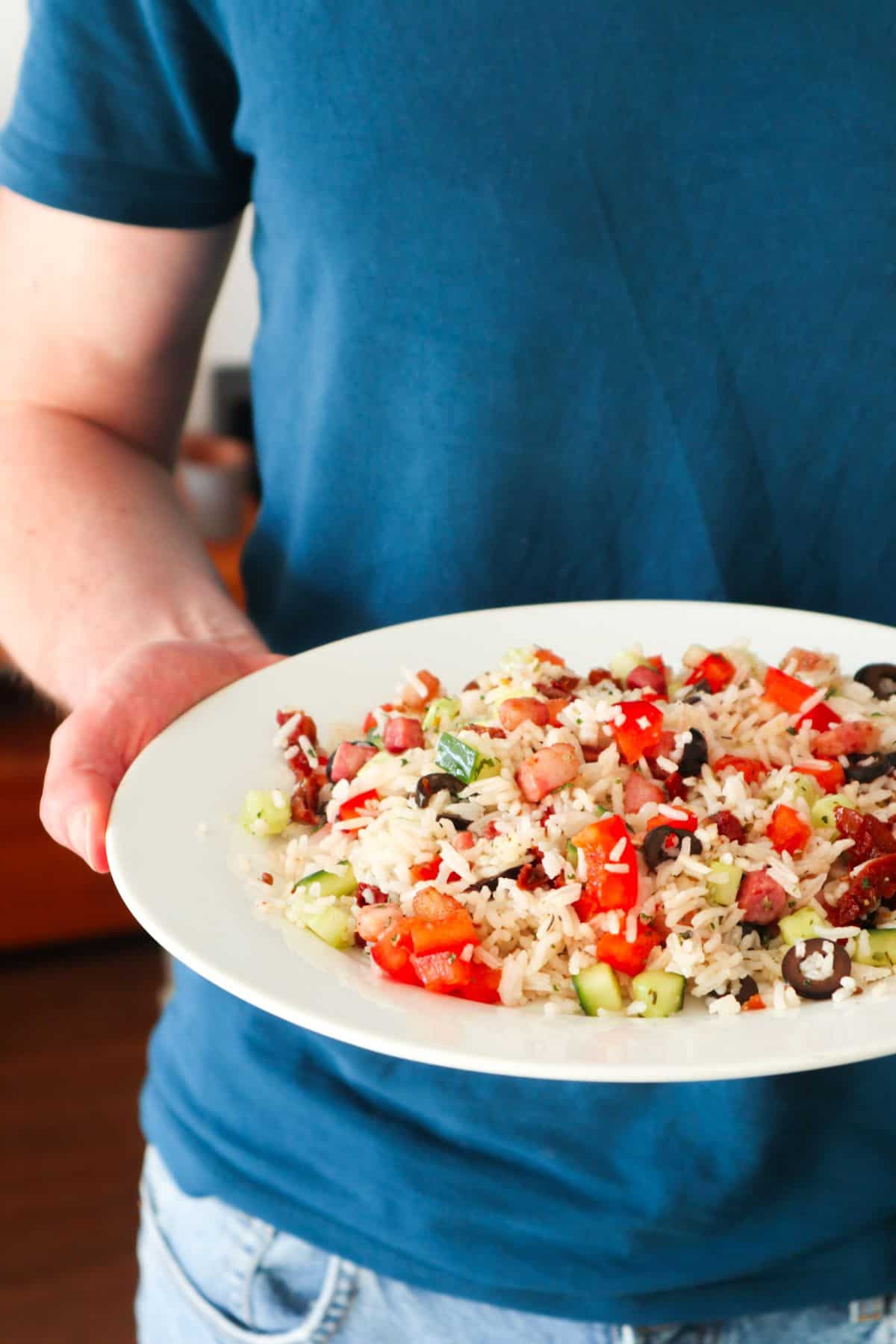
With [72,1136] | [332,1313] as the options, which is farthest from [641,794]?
[72,1136]

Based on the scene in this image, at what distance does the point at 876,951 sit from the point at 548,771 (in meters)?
0.30

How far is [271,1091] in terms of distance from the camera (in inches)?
54.4

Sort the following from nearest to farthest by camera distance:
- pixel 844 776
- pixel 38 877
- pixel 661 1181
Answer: pixel 844 776 < pixel 661 1181 < pixel 38 877

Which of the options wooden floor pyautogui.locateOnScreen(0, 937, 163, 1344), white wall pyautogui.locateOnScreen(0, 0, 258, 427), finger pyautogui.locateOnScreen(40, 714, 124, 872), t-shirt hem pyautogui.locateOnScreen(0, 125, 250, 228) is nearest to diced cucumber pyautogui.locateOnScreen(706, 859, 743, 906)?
finger pyautogui.locateOnScreen(40, 714, 124, 872)

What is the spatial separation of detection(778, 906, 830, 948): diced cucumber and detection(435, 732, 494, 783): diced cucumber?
29 centimetres

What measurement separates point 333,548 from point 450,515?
6.4 inches

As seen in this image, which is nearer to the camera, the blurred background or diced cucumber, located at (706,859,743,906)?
diced cucumber, located at (706,859,743,906)

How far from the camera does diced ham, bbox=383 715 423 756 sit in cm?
120

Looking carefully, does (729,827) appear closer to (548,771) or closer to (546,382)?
(548,771)

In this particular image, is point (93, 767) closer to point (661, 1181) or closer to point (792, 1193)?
point (661, 1181)

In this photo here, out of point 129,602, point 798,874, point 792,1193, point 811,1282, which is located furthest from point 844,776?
point 129,602

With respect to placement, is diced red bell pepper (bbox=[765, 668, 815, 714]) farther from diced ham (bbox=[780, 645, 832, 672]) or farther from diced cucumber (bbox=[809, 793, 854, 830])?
diced cucumber (bbox=[809, 793, 854, 830])

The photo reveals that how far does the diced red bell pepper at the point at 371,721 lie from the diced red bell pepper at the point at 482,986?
33cm

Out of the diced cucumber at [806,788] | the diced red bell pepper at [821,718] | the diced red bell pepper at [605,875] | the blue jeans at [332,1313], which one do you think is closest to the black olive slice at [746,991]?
the diced red bell pepper at [605,875]
